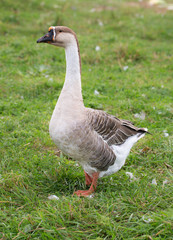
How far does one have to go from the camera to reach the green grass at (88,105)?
265 centimetres

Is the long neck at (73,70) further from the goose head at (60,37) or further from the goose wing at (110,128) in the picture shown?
the goose wing at (110,128)

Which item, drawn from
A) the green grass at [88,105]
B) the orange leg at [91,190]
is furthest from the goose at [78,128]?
the green grass at [88,105]

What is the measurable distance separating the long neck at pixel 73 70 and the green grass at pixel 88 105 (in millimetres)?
925

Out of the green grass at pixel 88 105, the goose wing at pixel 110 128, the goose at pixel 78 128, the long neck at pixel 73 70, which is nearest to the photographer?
the green grass at pixel 88 105

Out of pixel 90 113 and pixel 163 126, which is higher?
pixel 90 113

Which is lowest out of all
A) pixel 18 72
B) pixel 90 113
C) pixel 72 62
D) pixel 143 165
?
pixel 143 165

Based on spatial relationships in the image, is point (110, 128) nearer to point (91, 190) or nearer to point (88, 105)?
point (91, 190)

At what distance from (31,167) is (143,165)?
4.60 ft

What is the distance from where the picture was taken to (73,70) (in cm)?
308

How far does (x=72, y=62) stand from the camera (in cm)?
306

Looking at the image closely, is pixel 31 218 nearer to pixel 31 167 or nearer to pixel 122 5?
pixel 31 167

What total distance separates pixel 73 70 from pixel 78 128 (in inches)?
23.7

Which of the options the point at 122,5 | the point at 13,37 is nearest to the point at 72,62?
the point at 13,37

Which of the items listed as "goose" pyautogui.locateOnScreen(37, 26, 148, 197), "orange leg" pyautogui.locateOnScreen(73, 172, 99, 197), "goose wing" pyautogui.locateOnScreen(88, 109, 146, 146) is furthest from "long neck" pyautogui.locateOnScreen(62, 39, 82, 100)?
"orange leg" pyautogui.locateOnScreen(73, 172, 99, 197)
